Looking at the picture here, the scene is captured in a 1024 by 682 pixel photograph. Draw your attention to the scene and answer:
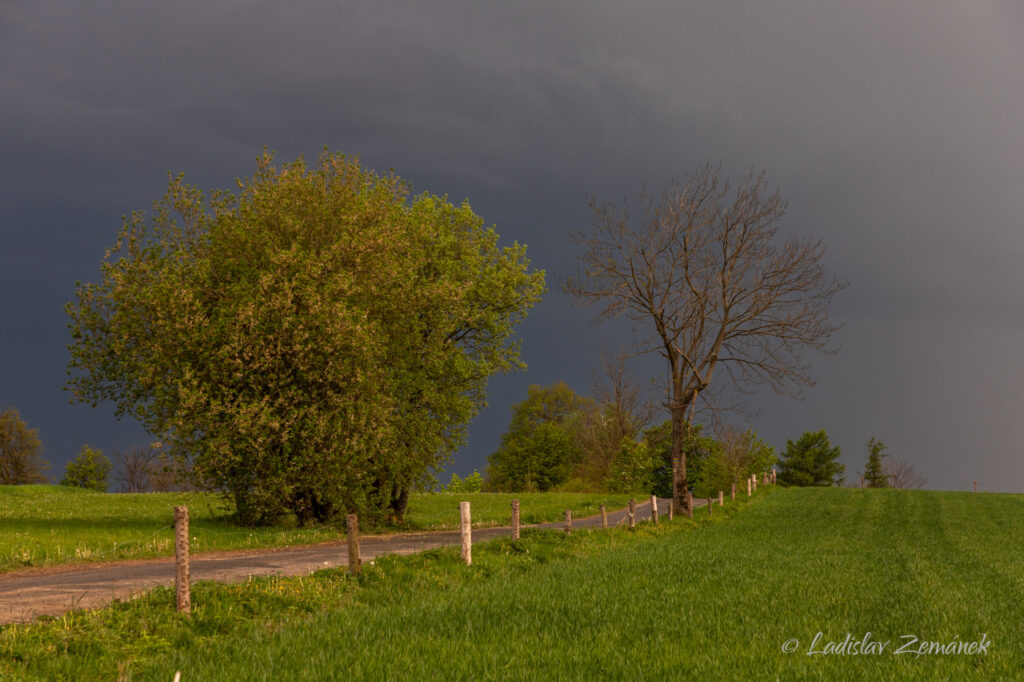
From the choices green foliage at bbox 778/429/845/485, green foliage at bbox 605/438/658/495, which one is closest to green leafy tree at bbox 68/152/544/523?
green foliage at bbox 605/438/658/495

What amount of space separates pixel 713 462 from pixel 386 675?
61.3 m

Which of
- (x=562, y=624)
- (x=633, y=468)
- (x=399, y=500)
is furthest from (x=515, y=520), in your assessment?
(x=633, y=468)

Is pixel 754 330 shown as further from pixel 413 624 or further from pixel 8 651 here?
pixel 8 651

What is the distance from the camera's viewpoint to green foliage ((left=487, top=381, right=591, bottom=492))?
84062 mm

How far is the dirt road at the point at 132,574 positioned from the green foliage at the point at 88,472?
2669 inches

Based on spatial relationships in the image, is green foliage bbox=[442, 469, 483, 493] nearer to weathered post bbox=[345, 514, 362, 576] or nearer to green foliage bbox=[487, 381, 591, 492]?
green foliage bbox=[487, 381, 591, 492]

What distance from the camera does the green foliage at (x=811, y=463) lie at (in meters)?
93.8

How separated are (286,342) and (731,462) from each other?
1991 inches

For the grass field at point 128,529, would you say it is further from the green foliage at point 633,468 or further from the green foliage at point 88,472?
the green foliage at point 88,472

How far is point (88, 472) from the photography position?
3108 inches

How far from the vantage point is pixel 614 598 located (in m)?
12.7

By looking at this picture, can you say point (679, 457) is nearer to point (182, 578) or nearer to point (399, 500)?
point (399, 500)

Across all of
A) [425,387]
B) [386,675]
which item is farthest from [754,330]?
[386,675]

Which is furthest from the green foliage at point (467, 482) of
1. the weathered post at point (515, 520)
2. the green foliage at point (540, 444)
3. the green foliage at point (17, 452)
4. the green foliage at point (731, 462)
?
the weathered post at point (515, 520)
